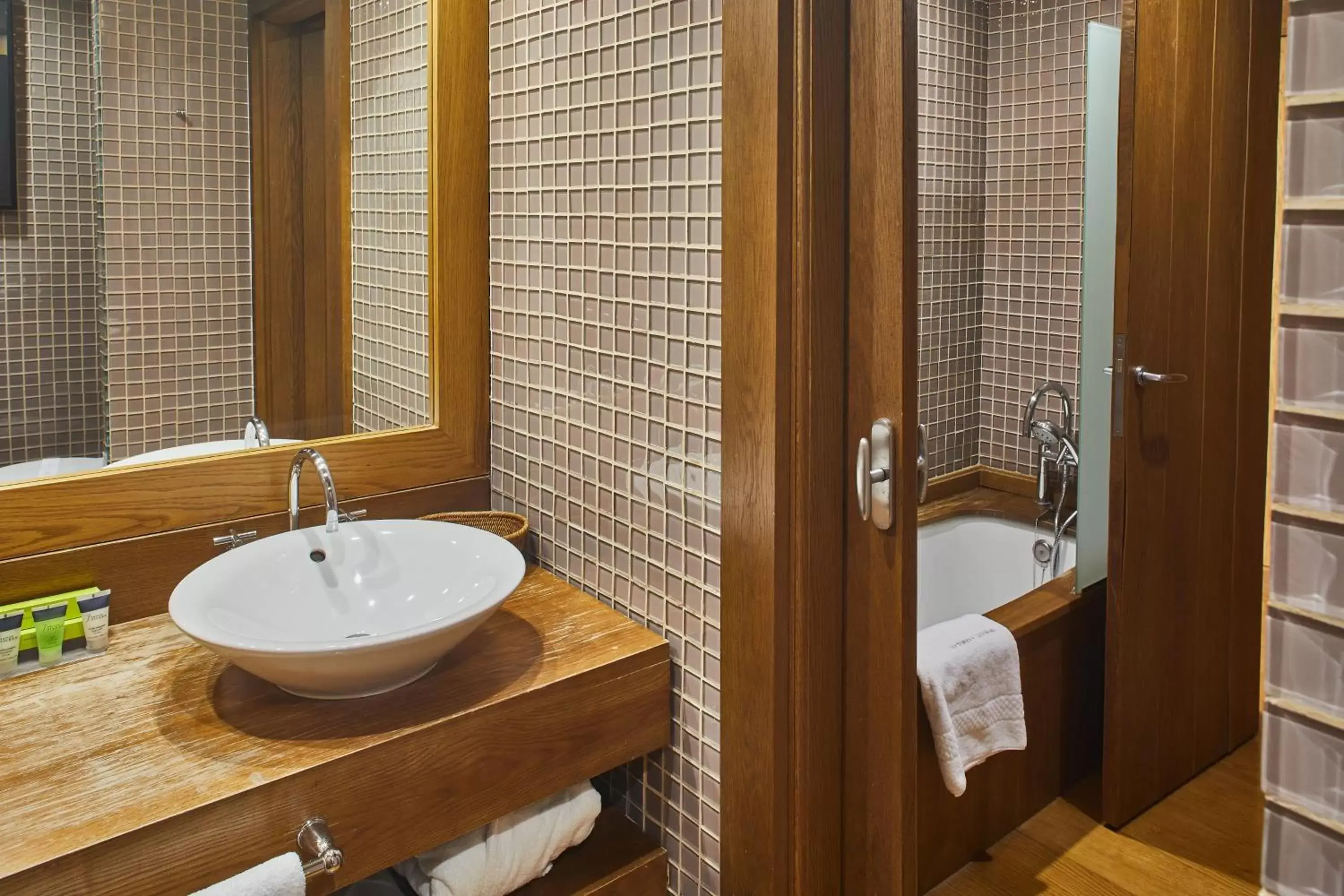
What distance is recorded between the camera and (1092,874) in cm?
173

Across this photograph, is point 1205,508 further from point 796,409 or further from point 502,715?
point 502,715

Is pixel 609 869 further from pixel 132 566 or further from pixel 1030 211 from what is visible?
pixel 1030 211

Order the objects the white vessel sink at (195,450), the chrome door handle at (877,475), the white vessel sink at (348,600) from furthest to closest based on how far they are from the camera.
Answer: the white vessel sink at (195,450) → the chrome door handle at (877,475) → the white vessel sink at (348,600)

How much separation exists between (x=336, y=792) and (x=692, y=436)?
0.65 meters

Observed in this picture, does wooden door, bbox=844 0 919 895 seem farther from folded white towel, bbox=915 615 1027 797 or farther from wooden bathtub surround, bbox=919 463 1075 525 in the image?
wooden bathtub surround, bbox=919 463 1075 525

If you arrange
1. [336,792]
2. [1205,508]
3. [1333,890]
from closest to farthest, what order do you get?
[1333,890], [336,792], [1205,508]

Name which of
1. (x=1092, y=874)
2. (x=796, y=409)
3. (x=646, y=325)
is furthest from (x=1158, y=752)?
(x=646, y=325)

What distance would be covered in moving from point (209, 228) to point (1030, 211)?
1554 millimetres

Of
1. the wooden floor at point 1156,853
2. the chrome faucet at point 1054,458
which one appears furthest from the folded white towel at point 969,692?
the chrome faucet at point 1054,458

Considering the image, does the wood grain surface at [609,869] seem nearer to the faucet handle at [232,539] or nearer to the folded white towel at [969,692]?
the folded white towel at [969,692]

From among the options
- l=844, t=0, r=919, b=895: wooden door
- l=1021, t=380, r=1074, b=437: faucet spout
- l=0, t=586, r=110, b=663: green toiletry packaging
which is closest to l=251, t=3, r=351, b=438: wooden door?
l=0, t=586, r=110, b=663: green toiletry packaging

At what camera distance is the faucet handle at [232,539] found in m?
1.57

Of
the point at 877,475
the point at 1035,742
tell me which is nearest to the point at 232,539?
the point at 877,475

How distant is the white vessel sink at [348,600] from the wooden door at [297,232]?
274 mm
